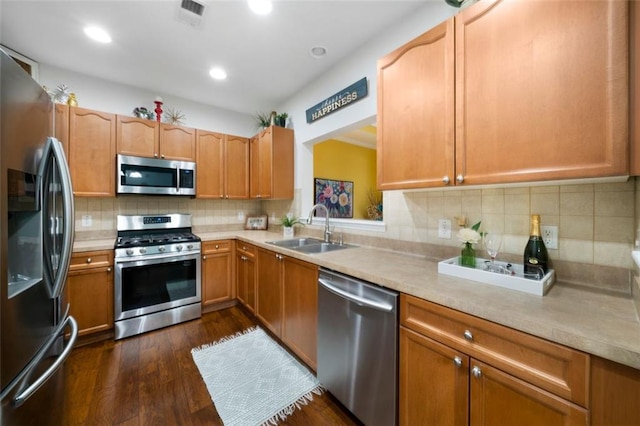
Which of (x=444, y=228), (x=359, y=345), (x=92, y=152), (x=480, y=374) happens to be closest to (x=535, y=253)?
(x=444, y=228)

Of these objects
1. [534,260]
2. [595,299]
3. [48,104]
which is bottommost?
[595,299]

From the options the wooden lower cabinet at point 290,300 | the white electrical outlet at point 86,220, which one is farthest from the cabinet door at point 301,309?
the white electrical outlet at point 86,220

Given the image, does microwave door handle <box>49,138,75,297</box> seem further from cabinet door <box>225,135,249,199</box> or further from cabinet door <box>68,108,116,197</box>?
cabinet door <box>225,135,249,199</box>

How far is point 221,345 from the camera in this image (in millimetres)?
2182

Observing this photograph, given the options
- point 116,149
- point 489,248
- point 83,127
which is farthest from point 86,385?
point 489,248

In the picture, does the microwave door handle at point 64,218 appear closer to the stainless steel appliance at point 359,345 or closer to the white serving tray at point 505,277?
the stainless steel appliance at point 359,345

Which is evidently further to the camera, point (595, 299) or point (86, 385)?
point (86, 385)

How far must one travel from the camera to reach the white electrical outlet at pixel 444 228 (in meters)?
1.59

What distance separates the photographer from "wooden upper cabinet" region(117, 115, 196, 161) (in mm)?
2582

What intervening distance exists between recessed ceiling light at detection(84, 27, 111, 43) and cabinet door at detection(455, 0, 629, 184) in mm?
2669

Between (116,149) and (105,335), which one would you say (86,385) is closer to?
(105,335)

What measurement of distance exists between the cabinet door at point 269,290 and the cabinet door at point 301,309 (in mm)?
100

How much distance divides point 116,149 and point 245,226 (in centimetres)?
177

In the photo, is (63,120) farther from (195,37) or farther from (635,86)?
(635,86)
